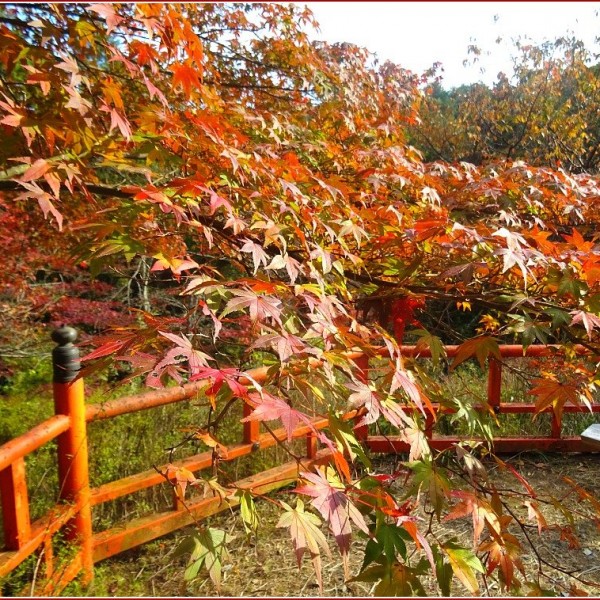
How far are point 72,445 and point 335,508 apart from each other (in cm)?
180

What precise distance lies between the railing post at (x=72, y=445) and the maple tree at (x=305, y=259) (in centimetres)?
65

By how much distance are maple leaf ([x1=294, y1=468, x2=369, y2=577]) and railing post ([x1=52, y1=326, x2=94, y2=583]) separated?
1637 mm

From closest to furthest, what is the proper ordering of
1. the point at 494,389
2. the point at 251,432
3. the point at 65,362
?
the point at 65,362 < the point at 251,432 < the point at 494,389

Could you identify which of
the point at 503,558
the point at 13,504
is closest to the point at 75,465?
the point at 13,504

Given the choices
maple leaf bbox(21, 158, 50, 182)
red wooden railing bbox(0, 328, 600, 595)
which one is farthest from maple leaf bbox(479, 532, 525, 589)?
maple leaf bbox(21, 158, 50, 182)

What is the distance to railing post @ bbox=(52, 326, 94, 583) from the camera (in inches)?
93.1

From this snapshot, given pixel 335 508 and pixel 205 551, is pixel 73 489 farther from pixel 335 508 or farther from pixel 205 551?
pixel 335 508

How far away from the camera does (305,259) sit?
1.84 meters

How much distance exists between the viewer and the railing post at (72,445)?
237 centimetres

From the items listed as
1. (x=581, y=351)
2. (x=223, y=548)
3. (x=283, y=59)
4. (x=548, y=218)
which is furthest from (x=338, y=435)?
(x=283, y=59)

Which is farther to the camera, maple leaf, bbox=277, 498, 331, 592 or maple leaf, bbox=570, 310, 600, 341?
maple leaf, bbox=570, 310, 600, 341

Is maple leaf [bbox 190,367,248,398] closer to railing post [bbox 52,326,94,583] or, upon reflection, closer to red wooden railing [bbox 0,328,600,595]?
red wooden railing [bbox 0,328,600,595]

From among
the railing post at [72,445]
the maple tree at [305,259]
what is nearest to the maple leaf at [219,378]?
the maple tree at [305,259]

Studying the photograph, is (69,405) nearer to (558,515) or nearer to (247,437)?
(247,437)
